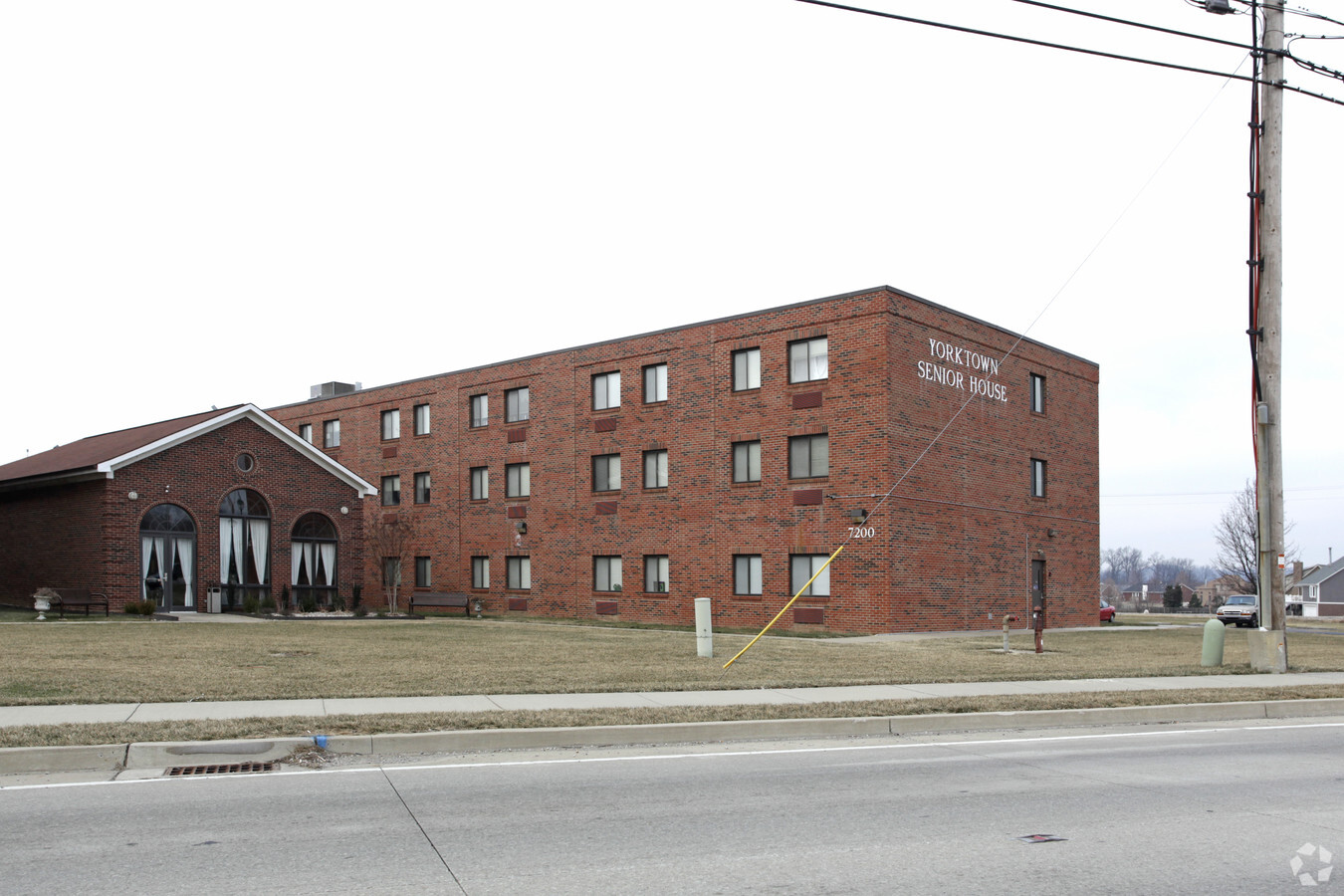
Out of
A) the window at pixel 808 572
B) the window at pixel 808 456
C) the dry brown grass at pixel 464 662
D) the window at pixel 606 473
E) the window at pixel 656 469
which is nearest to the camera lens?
the dry brown grass at pixel 464 662

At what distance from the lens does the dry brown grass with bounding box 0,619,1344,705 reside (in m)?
13.9

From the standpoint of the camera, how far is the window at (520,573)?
41719 millimetres

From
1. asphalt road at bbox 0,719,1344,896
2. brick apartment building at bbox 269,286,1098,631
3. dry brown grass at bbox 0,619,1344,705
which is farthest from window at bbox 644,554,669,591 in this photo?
asphalt road at bbox 0,719,1344,896

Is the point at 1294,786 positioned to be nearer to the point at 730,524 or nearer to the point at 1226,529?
the point at 730,524

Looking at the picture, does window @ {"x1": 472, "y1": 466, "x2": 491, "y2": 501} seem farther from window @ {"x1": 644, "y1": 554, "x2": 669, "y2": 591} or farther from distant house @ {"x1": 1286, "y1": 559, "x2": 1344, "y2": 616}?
distant house @ {"x1": 1286, "y1": 559, "x2": 1344, "y2": 616}

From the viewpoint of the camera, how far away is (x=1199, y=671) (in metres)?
18.3

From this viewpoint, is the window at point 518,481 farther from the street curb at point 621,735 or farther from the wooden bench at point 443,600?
the street curb at point 621,735

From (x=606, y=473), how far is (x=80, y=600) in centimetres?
1649

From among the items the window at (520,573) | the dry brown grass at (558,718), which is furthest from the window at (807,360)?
the dry brown grass at (558,718)

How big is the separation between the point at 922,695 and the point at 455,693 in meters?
5.69

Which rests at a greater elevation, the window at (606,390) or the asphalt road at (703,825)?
the window at (606,390)

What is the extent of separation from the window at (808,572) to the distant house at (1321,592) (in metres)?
64.6

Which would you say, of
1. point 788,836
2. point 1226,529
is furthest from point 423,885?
point 1226,529
